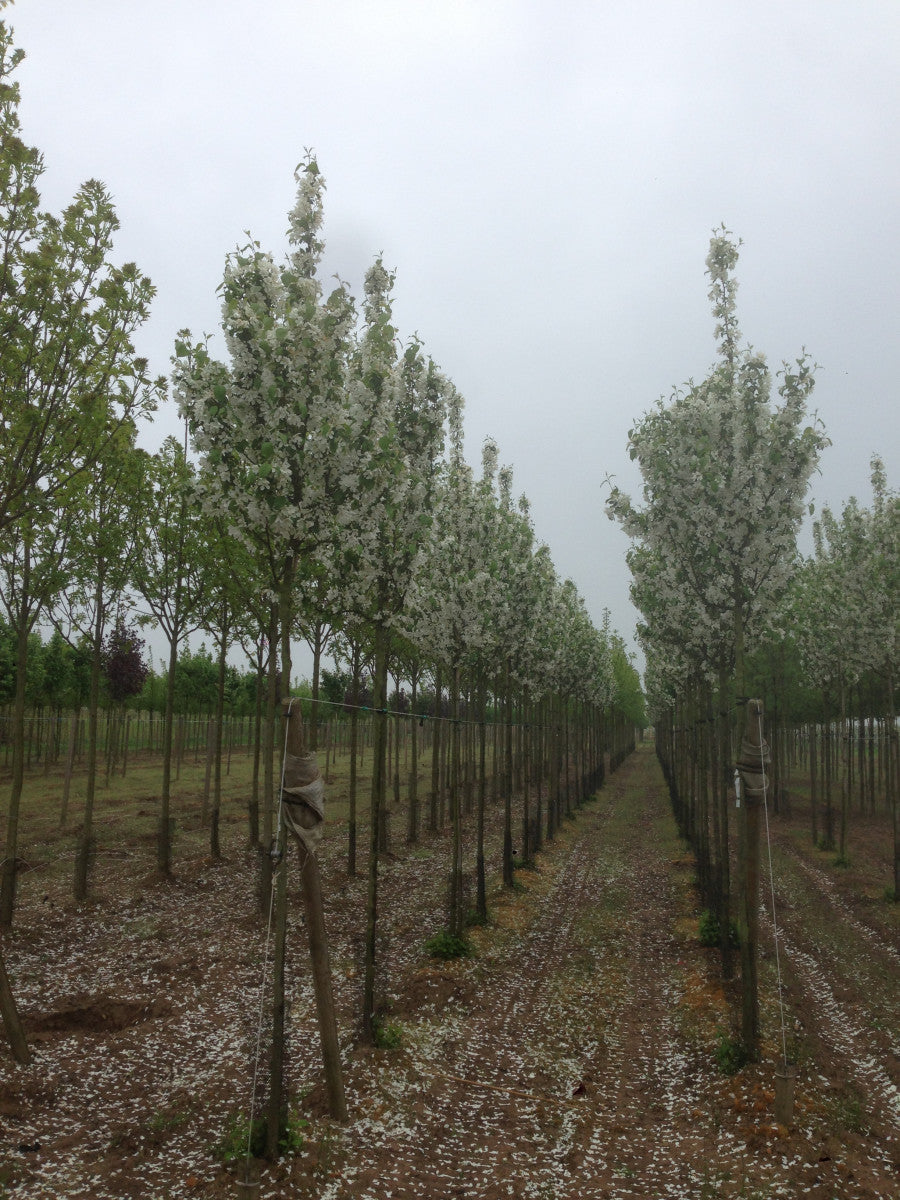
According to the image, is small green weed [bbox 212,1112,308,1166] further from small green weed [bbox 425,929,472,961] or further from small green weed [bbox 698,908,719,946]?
small green weed [bbox 698,908,719,946]

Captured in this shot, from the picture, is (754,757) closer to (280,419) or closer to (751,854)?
(751,854)

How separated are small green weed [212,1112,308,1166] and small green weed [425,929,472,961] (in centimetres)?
505

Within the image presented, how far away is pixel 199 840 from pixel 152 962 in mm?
8767

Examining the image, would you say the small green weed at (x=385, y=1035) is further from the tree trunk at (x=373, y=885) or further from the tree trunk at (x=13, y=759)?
the tree trunk at (x=13, y=759)

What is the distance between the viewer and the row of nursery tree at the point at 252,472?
609 centimetres

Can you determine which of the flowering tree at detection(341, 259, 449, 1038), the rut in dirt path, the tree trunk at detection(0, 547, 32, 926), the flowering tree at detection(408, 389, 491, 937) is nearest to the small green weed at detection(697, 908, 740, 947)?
the rut in dirt path

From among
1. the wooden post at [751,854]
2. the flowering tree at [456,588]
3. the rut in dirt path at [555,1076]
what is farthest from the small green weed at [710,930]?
→ the wooden post at [751,854]

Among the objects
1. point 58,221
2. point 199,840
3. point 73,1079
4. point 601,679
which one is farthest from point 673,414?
point 601,679

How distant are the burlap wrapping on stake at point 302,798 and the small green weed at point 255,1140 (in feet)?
6.52

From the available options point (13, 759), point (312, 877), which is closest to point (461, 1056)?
point (312, 877)

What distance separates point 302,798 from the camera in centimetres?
582

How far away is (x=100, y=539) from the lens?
12672 millimetres

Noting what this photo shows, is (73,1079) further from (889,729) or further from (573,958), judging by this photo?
(889,729)

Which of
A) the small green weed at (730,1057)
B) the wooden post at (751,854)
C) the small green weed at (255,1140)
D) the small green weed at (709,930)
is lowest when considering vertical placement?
the small green weed at (709,930)
